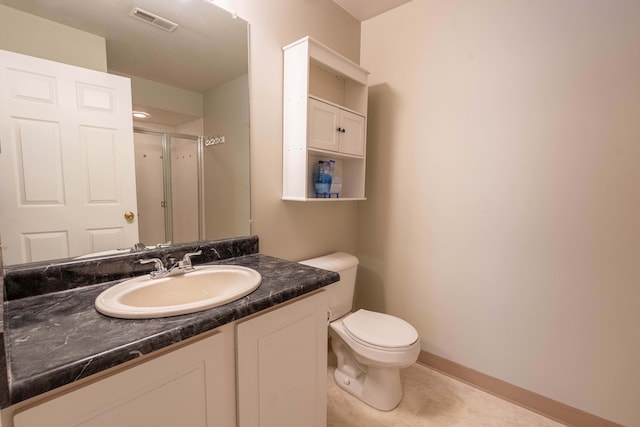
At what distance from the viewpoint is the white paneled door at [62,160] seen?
853 mm

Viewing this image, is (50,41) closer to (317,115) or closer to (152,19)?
(152,19)

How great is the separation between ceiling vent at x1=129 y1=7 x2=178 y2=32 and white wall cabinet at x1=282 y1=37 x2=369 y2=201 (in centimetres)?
58

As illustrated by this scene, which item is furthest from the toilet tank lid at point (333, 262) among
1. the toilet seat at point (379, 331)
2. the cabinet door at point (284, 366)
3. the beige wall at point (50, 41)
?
the beige wall at point (50, 41)

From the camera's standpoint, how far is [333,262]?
175 centimetres

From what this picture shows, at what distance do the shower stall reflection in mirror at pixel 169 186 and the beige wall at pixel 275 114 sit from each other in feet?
0.94

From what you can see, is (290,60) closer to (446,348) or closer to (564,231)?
(564,231)

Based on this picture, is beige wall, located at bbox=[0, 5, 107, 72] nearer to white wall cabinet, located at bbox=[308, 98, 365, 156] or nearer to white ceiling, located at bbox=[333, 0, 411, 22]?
white wall cabinet, located at bbox=[308, 98, 365, 156]

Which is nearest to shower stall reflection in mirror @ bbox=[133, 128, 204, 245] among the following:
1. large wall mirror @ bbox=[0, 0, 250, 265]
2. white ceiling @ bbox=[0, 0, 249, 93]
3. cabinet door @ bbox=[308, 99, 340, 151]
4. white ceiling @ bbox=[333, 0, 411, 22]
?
large wall mirror @ bbox=[0, 0, 250, 265]

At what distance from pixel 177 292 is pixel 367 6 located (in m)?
2.03

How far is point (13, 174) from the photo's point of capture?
0.85 metres

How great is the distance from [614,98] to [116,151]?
209cm

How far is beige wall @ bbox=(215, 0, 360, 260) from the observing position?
146 centimetres

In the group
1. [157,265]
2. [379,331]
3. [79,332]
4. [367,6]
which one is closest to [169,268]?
[157,265]

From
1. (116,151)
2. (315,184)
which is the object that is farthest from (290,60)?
(116,151)
